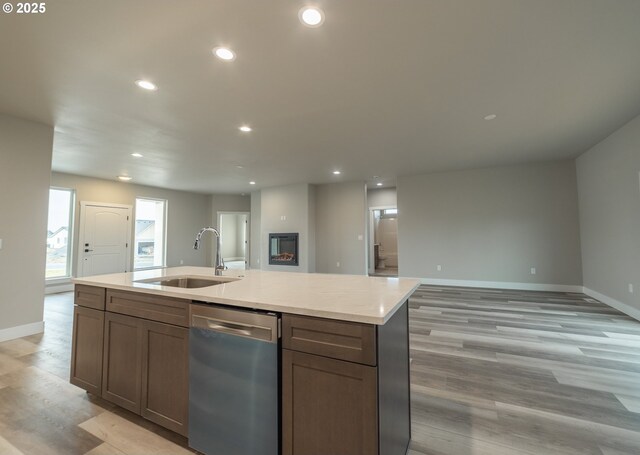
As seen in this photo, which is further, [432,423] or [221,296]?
[432,423]

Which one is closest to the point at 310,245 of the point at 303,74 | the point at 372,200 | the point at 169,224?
the point at 372,200

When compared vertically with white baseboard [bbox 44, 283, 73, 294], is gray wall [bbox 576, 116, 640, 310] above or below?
above

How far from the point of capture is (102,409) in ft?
6.28

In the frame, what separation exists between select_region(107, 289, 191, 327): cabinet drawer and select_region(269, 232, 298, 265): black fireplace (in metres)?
5.84

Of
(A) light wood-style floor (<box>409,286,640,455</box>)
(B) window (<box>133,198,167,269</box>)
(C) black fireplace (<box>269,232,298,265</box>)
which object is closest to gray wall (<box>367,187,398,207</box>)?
(C) black fireplace (<box>269,232,298,265</box>)

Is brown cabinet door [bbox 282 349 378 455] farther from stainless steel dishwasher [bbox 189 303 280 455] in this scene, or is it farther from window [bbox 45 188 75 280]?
window [bbox 45 188 75 280]

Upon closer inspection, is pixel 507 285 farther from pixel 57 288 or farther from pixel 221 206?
pixel 57 288

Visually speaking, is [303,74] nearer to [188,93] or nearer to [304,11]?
[304,11]

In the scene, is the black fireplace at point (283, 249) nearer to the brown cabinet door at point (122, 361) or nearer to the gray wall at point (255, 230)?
the gray wall at point (255, 230)

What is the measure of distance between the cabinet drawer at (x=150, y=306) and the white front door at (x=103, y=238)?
609cm

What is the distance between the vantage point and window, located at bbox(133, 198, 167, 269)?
25.6 ft

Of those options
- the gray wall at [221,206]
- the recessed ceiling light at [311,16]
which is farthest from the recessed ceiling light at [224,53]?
the gray wall at [221,206]

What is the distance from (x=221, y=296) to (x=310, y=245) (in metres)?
6.17

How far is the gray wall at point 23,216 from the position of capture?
3.26 meters
